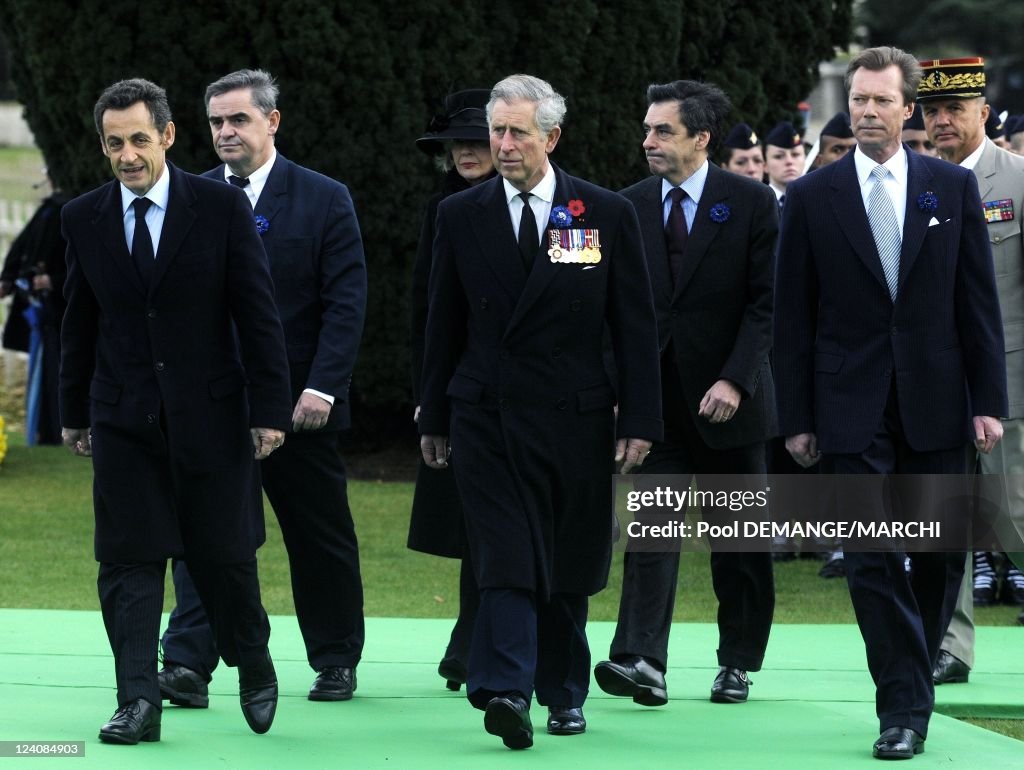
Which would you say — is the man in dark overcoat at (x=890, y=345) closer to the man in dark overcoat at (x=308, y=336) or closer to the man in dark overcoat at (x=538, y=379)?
the man in dark overcoat at (x=538, y=379)

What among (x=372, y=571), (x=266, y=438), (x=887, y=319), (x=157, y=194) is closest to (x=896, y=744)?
(x=887, y=319)

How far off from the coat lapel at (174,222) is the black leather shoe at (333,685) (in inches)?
64.4

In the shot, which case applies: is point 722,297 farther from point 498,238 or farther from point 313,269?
point 313,269

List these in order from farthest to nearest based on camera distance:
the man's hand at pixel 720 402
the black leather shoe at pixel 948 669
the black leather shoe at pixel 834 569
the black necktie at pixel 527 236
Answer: the black leather shoe at pixel 834 569, the black leather shoe at pixel 948 669, the man's hand at pixel 720 402, the black necktie at pixel 527 236

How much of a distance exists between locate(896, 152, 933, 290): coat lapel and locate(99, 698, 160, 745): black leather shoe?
2562mm

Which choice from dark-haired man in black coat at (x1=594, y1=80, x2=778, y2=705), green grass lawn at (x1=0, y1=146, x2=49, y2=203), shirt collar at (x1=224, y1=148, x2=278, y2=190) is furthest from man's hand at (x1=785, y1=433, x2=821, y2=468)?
green grass lawn at (x1=0, y1=146, x2=49, y2=203)

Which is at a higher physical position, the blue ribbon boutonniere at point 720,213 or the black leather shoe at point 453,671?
the blue ribbon boutonniere at point 720,213

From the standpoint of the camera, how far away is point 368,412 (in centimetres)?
1509

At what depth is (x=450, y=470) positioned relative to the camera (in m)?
7.21

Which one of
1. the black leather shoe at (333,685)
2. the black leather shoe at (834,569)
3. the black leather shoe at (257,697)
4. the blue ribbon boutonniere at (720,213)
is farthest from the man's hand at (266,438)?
the black leather shoe at (834,569)

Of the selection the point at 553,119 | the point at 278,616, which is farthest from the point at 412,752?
the point at 278,616

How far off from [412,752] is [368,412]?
9.08 m

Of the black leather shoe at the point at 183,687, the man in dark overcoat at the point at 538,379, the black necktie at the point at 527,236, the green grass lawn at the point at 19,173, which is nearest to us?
the man in dark overcoat at the point at 538,379

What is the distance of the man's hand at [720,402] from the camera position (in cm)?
685
